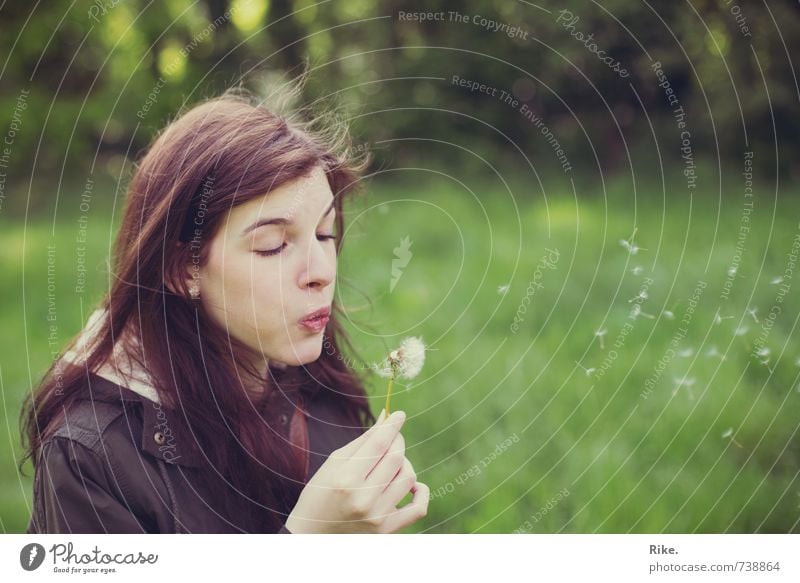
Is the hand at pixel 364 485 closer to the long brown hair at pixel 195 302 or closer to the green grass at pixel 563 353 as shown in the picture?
the long brown hair at pixel 195 302

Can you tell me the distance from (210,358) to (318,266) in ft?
0.66

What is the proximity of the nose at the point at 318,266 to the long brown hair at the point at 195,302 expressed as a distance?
0.33 ft

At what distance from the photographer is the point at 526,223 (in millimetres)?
2170

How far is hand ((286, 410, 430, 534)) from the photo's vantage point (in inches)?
37.9

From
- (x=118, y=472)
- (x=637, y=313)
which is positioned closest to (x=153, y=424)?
(x=118, y=472)

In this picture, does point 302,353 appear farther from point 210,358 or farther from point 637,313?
point 637,313

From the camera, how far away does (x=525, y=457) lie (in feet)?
5.10

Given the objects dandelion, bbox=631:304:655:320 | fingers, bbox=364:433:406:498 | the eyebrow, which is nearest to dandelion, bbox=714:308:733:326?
dandelion, bbox=631:304:655:320

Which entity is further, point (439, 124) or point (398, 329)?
point (439, 124)

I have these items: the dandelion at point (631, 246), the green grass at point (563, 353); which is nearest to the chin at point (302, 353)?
the green grass at point (563, 353)

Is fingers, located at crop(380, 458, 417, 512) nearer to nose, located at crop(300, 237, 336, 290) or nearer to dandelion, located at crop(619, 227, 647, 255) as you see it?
nose, located at crop(300, 237, 336, 290)
